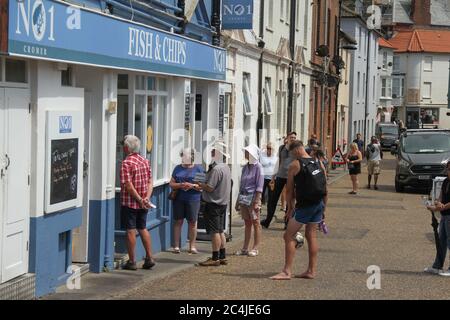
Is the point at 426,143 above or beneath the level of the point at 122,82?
beneath

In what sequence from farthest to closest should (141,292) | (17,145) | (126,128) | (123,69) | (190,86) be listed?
(190,86)
(126,128)
(123,69)
(141,292)
(17,145)

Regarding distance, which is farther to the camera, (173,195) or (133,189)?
(173,195)

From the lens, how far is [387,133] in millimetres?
65188

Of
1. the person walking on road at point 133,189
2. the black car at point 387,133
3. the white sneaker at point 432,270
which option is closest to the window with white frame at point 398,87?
the black car at point 387,133

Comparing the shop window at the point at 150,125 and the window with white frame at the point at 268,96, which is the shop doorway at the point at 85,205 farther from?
the window with white frame at the point at 268,96

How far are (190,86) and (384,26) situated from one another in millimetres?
79450

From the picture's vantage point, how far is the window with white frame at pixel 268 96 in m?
23.5

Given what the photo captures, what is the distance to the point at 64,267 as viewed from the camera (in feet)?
32.1

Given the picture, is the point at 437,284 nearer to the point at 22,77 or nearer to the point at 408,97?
the point at 22,77

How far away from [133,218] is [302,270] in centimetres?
252

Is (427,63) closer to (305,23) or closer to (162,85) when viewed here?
(305,23)

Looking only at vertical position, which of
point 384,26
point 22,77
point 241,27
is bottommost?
point 22,77

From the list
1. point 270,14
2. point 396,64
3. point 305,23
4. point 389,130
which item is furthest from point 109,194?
point 396,64
